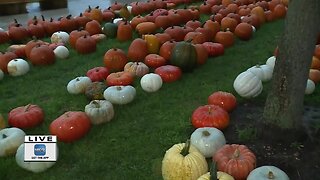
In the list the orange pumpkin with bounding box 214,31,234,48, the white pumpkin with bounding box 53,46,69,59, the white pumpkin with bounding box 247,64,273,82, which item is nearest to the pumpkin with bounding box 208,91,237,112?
the white pumpkin with bounding box 247,64,273,82

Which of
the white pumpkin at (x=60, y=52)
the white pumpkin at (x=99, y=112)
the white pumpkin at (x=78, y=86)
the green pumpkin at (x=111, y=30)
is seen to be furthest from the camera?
the green pumpkin at (x=111, y=30)

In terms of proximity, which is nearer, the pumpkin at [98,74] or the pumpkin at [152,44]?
the pumpkin at [98,74]

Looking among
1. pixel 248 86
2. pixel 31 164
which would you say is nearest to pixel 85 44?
pixel 248 86

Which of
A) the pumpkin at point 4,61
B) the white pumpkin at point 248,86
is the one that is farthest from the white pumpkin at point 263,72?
the pumpkin at point 4,61

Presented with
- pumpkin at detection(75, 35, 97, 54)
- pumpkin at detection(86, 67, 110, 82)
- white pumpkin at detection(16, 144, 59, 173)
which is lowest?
white pumpkin at detection(16, 144, 59, 173)

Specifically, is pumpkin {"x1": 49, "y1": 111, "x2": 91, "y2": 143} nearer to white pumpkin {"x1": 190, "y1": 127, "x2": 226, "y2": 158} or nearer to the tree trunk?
white pumpkin {"x1": 190, "y1": 127, "x2": 226, "y2": 158}

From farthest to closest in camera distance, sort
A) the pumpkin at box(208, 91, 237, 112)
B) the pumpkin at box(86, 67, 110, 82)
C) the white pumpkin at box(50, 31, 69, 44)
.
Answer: the white pumpkin at box(50, 31, 69, 44)
the pumpkin at box(86, 67, 110, 82)
the pumpkin at box(208, 91, 237, 112)

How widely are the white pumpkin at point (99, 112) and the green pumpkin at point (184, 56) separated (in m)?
1.56

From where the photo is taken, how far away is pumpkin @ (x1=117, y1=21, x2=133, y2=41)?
7.04m

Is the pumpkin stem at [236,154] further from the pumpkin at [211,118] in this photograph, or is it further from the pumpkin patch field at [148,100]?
the pumpkin at [211,118]

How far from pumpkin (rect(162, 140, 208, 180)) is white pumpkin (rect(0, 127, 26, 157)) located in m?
1.44

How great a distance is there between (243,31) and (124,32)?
2.07 metres

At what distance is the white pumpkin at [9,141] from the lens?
3697 mm

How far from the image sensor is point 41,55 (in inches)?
238
